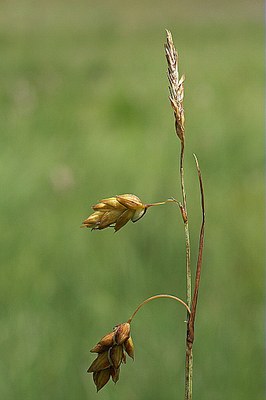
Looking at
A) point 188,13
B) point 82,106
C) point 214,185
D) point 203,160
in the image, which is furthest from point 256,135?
point 188,13

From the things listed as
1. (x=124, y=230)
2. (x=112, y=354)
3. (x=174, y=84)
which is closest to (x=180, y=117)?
(x=174, y=84)

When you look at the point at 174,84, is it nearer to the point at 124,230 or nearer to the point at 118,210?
the point at 118,210

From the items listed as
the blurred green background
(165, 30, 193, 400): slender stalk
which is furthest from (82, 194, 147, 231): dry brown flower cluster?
the blurred green background

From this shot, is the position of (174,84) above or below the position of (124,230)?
above

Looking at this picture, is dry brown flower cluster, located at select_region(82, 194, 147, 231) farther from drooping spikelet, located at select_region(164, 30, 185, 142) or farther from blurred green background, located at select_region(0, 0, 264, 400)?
blurred green background, located at select_region(0, 0, 264, 400)

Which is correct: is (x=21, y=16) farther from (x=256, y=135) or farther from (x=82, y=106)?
(x=256, y=135)

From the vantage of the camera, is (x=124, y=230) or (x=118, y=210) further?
(x=124, y=230)
